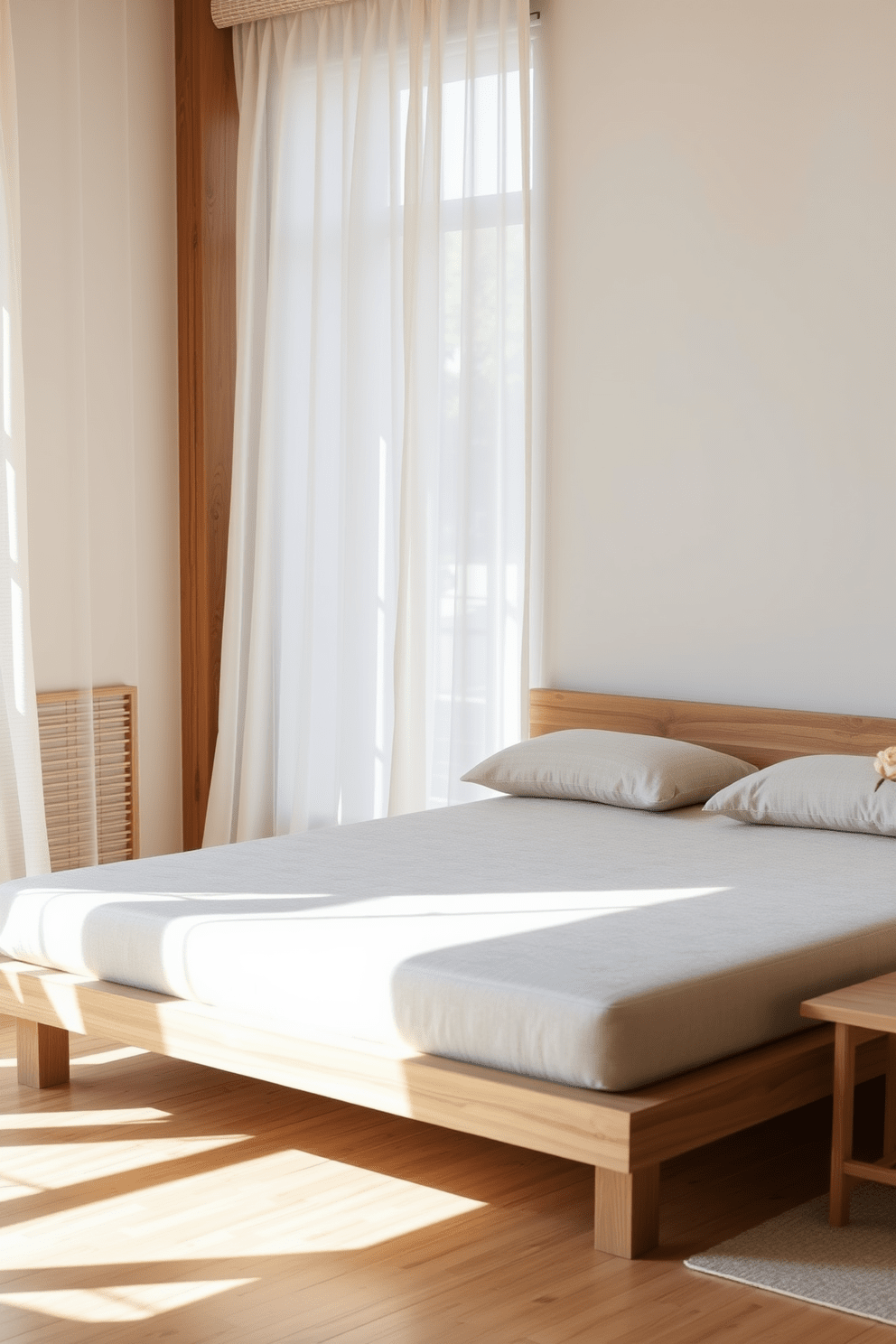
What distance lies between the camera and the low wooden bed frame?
2.48 metres

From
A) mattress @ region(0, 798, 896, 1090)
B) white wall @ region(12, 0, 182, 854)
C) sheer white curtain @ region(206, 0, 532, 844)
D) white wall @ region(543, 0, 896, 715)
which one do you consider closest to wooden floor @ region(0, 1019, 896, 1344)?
mattress @ region(0, 798, 896, 1090)

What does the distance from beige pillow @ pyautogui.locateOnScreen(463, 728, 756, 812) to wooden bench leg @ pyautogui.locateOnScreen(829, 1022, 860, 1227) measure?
1395mm

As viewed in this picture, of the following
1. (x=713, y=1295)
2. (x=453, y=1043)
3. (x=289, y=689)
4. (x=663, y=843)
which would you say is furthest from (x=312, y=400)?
(x=713, y=1295)

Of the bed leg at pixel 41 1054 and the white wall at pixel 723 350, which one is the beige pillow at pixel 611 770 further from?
the bed leg at pixel 41 1054

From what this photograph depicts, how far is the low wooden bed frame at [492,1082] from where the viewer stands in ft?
8.15

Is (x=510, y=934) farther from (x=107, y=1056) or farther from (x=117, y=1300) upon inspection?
(x=107, y=1056)

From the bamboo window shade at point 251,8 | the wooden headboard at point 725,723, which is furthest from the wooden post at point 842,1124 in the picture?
the bamboo window shade at point 251,8

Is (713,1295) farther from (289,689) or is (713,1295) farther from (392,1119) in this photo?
(289,689)

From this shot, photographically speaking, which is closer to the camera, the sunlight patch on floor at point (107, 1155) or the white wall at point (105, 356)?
the sunlight patch on floor at point (107, 1155)

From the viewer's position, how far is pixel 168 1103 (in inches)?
131

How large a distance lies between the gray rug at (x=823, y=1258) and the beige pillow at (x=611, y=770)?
141 centimetres

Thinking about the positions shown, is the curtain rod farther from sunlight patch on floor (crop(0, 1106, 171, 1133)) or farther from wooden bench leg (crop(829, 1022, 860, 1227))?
wooden bench leg (crop(829, 1022, 860, 1227))

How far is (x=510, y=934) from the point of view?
112 inches

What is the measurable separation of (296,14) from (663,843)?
118 inches
